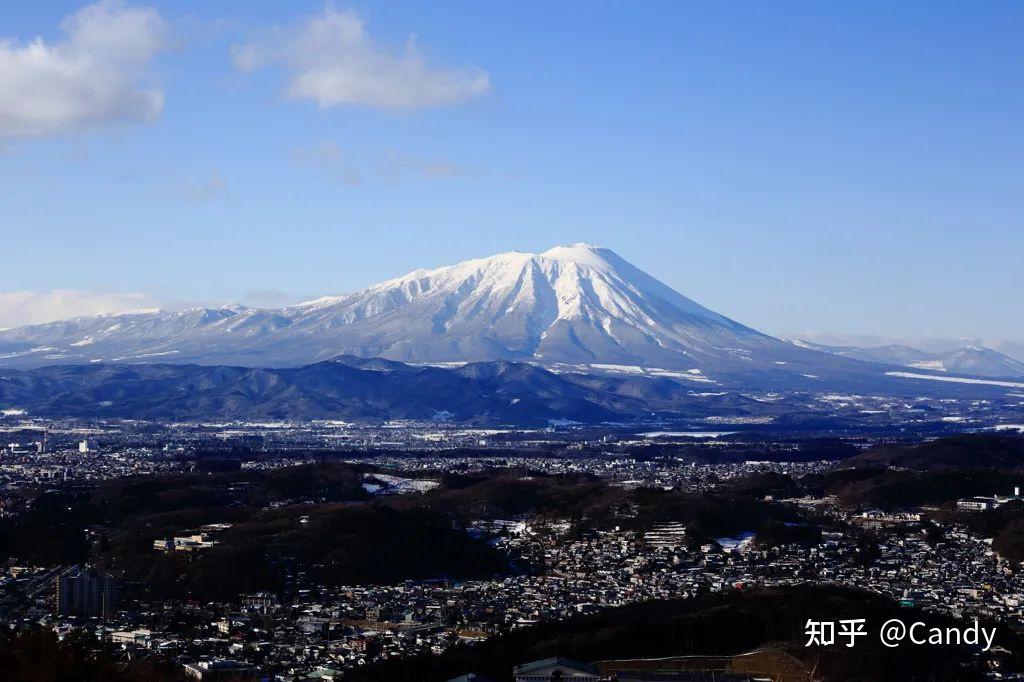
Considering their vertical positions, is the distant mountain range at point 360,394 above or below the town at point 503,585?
above

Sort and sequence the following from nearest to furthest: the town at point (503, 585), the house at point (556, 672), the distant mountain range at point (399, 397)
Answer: the house at point (556, 672), the town at point (503, 585), the distant mountain range at point (399, 397)

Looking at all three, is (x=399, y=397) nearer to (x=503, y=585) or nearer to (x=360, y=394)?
(x=360, y=394)

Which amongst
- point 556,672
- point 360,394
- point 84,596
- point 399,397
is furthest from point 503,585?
point 360,394

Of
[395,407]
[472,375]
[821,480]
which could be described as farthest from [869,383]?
[821,480]

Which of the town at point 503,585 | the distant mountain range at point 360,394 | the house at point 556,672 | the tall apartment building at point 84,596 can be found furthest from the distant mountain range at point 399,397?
the house at point 556,672

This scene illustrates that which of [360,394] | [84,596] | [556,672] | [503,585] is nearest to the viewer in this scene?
[556,672]

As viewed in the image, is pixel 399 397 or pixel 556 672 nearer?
pixel 556 672

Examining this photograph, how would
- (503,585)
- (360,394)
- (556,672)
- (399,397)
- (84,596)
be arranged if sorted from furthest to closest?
1. (360,394)
2. (399,397)
3. (503,585)
4. (84,596)
5. (556,672)

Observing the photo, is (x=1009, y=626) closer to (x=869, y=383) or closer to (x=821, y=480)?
(x=821, y=480)

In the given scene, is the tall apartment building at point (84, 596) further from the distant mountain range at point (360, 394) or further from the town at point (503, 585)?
the distant mountain range at point (360, 394)
